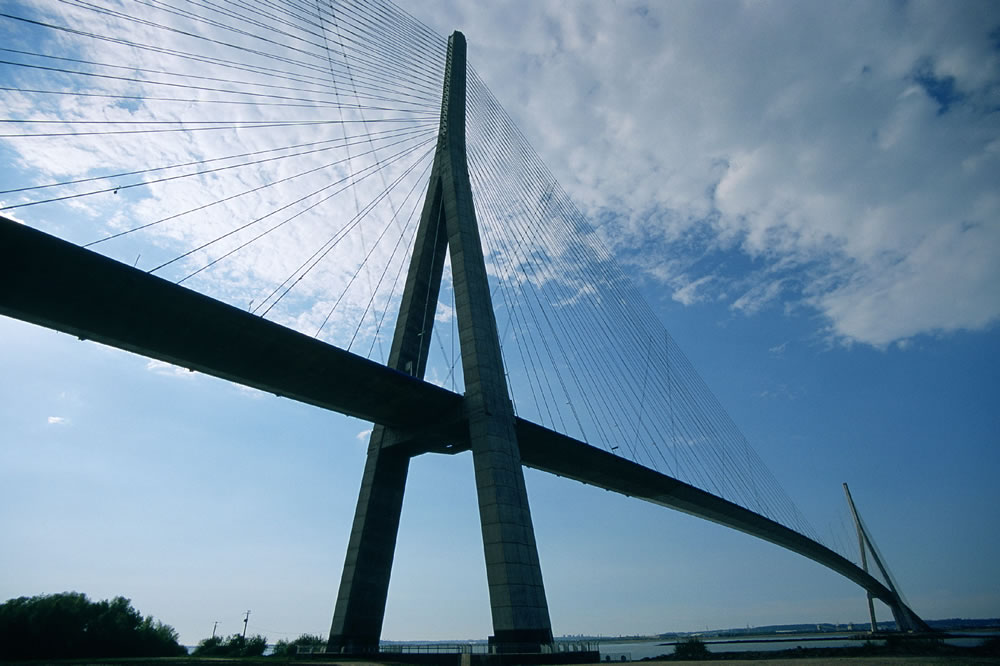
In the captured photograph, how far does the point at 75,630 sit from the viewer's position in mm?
34281

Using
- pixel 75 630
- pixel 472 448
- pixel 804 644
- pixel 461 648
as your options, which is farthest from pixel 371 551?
pixel 804 644

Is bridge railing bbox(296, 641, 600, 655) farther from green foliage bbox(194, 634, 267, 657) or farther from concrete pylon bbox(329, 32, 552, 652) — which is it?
green foliage bbox(194, 634, 267, 657)

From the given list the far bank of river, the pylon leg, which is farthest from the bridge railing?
the far bank of river

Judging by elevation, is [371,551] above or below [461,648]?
above

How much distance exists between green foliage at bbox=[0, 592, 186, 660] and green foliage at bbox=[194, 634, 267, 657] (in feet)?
11.6

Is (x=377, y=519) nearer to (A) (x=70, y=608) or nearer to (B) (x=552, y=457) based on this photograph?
(B) (x=552, y=457)

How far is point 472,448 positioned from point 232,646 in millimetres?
32004

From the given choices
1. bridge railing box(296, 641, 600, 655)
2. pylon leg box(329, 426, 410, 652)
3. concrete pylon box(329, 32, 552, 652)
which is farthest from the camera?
pylon leg box(329, 426, 410, 652)

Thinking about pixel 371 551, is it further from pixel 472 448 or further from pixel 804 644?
pixel 804 644

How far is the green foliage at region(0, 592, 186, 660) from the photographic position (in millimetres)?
32228

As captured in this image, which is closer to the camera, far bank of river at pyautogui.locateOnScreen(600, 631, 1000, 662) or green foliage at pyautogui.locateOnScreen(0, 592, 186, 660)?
green foliage at pyautogui.locateOnScreen(0, 592, 186, 660)

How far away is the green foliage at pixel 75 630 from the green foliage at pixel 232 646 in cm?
354

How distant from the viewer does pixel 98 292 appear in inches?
800

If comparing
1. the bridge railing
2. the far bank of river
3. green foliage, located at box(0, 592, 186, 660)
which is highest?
green foliage, located at box(0, 592, 186, 660)
